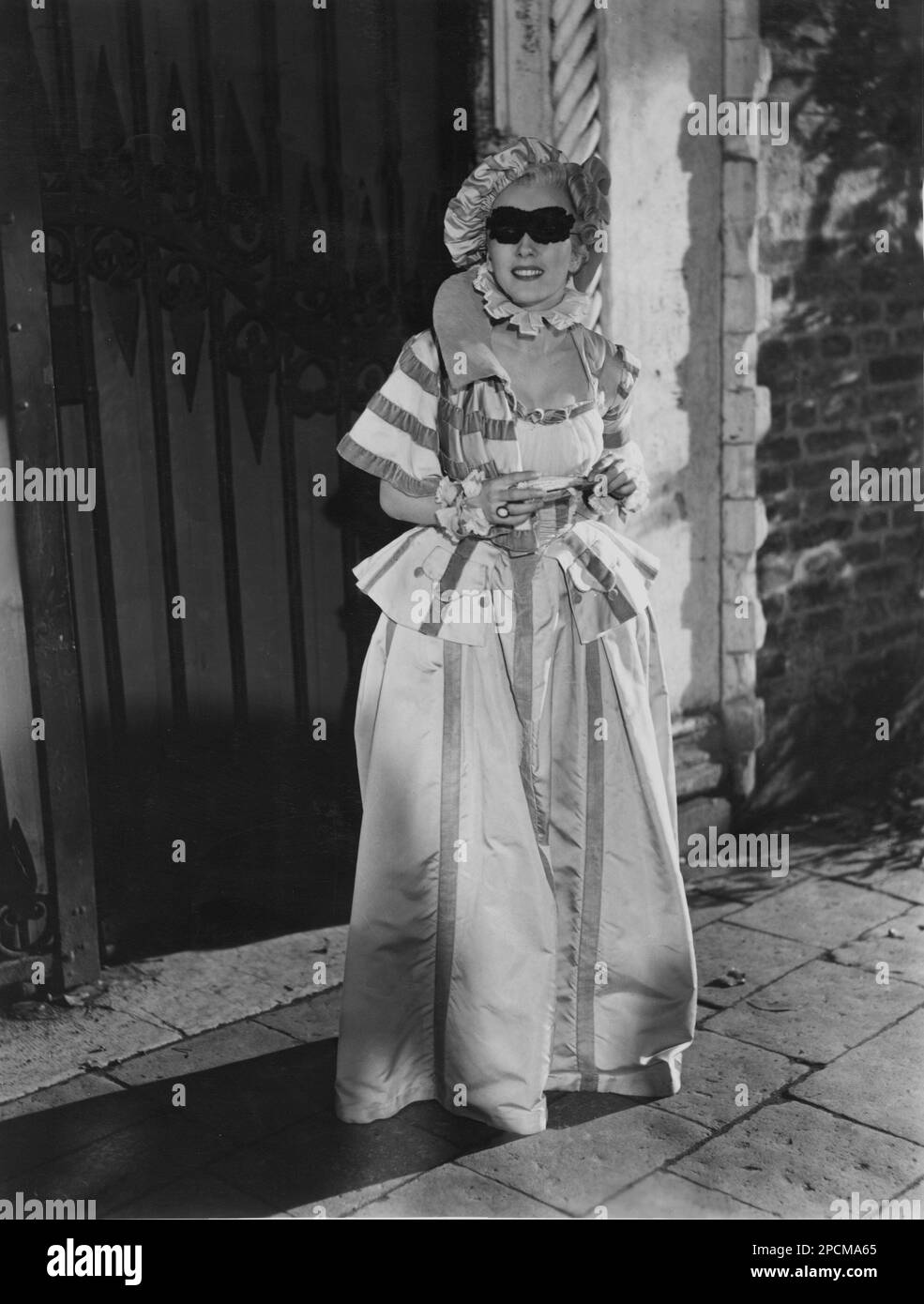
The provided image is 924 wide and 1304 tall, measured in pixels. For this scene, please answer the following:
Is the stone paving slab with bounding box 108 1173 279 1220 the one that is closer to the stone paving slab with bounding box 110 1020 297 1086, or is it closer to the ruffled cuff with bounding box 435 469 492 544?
the stone paving slab with bounding box 110 1020 297 1086

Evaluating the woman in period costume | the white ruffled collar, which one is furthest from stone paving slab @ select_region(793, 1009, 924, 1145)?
the white ruffled collar

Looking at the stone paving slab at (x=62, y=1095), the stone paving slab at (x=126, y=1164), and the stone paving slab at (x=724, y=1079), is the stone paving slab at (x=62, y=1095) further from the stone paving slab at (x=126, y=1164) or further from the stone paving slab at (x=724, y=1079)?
the stone paving slab at (x=724, y=1079)

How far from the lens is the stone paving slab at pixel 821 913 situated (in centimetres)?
455

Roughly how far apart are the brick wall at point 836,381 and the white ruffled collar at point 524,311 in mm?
2098

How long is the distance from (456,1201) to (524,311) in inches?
75.1

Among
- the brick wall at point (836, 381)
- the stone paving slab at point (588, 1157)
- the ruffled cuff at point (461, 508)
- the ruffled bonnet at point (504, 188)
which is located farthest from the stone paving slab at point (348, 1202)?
the brick wall at point (836, 381)

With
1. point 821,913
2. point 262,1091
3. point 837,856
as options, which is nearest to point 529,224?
point 262,1091

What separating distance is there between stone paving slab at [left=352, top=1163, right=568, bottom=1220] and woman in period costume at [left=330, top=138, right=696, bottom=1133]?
0.71 ft

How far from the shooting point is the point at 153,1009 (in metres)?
4.10

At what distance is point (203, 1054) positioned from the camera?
3861mm
